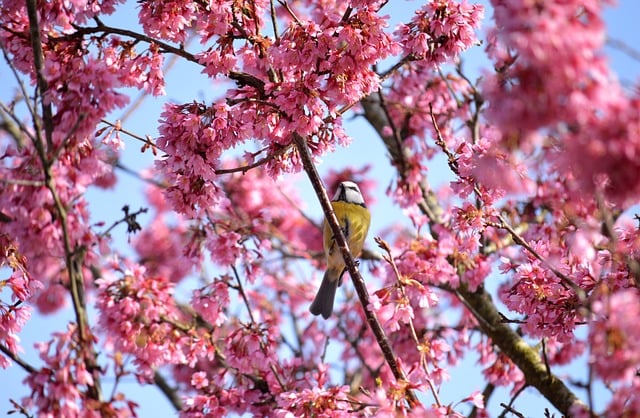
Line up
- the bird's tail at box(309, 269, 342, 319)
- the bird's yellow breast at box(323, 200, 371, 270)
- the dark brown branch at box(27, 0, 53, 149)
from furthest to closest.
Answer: the bird's yellow breast at box(323, 200, 371, 270), the bird's tail at box(309, 269, 342, 319), the dark brown branch at box(27, 0, 53, 149)

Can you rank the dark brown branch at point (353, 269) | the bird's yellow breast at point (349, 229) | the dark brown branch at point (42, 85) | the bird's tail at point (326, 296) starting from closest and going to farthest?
the dark brown branch at point (42, 85)
the dark brown branch at point (353, 269)
the bird's tail at point (326, 296)
the bird's yellow breast at point (349, 229)

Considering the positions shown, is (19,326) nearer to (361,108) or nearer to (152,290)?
(152,290)

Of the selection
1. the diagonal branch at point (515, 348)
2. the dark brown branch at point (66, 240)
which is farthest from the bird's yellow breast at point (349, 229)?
the dark brown branch at point (66, 240)

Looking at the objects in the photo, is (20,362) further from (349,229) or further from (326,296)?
(349,229)

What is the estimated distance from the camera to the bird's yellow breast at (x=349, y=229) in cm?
585

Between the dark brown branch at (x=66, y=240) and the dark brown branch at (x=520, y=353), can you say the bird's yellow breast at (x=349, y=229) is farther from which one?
the dark brown branch at (x=66, y=240)

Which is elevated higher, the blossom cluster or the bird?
the bird

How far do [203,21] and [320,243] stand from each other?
540cm

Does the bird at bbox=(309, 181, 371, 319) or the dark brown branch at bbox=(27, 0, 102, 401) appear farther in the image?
the bird at bbox=(309, 181, 371, 319)

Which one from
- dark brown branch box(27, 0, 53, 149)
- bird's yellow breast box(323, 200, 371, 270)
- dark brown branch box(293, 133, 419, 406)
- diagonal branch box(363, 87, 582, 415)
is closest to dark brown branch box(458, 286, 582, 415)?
diagonal branch box(363, 87, 582, 415)

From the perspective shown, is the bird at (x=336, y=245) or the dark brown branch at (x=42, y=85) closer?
the dark brown branch at (x=42, y=85)

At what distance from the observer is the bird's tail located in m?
5.69

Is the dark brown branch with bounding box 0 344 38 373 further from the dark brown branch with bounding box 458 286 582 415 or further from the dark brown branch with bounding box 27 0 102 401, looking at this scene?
the dark brown branch with bounding box 458 286 582 415

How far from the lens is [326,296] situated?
19.0 ft
